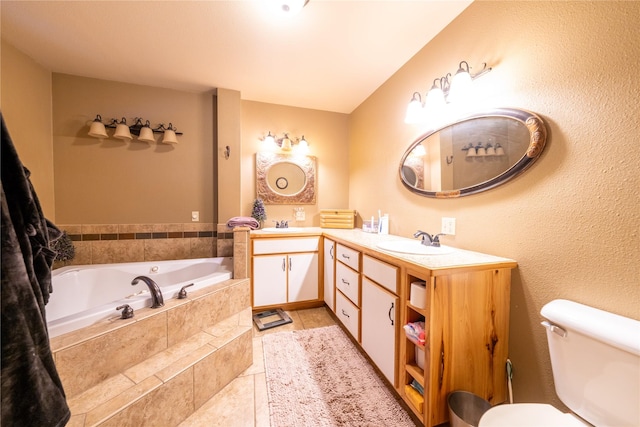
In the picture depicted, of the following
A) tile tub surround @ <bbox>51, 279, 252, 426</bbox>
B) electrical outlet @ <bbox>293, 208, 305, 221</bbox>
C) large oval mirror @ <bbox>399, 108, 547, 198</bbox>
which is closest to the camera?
tile tub surround @ <bbox>51, 279, 252, 426</bbox>

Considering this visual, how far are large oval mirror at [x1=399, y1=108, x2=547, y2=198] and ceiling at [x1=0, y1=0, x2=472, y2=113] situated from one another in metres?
0.77

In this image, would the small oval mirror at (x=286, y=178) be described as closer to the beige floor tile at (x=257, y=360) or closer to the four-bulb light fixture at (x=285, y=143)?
the four-bulb light fixture at (x=285, y=143)

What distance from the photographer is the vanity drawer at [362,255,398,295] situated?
1271 millimetres

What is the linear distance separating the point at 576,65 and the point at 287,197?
2.43m

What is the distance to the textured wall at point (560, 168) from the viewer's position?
2.73ft

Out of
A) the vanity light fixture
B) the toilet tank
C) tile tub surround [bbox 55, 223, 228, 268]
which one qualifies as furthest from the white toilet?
tile tub surround [bbox 55, 223, 228, 268]

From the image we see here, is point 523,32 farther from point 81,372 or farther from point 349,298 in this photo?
point 81,372

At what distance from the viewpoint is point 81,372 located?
1.06 meters

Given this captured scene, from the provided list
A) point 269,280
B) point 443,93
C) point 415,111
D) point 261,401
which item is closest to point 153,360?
point 261,401

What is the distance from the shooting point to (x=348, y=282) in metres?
1.83

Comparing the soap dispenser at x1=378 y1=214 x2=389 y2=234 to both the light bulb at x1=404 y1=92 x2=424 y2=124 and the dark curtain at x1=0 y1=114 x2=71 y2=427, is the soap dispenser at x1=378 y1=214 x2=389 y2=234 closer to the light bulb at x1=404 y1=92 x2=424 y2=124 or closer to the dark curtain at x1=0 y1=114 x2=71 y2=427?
the light bulb at x1=404 y1=92 x2=424 y2=124

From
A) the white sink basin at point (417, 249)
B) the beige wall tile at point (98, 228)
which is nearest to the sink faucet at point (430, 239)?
the white sink basin at point (417, 249)

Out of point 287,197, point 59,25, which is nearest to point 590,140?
point 287,197

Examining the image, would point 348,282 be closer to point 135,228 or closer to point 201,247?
point 201,247
